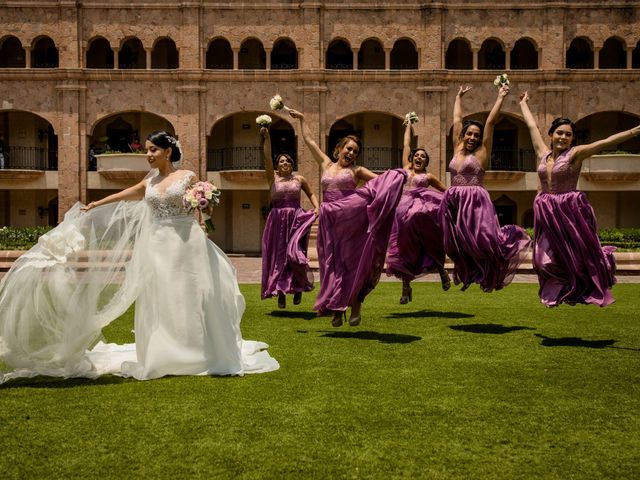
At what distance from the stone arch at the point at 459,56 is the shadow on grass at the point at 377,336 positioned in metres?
29.1

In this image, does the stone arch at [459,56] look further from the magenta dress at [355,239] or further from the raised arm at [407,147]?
the magenta dress at [355,239]

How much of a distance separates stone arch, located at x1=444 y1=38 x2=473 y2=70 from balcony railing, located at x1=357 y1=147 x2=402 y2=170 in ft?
15.7

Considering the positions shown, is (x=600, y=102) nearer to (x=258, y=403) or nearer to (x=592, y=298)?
(x=592, y=298)

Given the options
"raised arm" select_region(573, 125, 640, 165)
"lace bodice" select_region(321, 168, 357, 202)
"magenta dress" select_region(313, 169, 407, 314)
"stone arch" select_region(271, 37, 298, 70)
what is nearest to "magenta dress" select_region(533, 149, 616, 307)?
"raised arm" select_region(573, 125, 640, 165)

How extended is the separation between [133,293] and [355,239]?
317cm

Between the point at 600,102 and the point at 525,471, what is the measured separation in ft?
106

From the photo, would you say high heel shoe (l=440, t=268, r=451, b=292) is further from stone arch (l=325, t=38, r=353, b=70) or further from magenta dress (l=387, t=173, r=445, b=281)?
stone arch (l=325, t=38, r=353, b=70)

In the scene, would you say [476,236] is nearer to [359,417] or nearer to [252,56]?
[359,417]

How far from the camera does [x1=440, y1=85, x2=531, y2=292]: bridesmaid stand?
10078 mm

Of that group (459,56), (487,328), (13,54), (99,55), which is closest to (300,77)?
(459,56)

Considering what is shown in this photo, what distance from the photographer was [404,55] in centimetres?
3672

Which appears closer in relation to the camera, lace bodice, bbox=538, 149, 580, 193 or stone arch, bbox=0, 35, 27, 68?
lace bodice, bbox=538, 149, 580, 193

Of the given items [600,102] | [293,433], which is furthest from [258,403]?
[600,102]

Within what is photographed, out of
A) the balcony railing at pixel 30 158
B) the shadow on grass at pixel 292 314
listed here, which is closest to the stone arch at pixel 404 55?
the balcony railing at pixel 30 158
